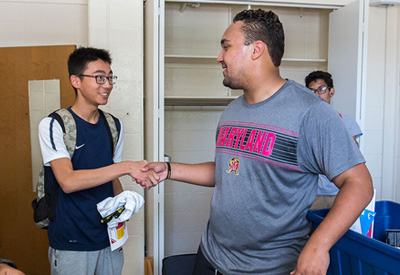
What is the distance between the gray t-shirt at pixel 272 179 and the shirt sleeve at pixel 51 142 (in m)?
0.80

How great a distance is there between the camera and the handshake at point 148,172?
192 centimetres

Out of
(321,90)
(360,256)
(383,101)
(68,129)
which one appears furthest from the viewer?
(383,101)

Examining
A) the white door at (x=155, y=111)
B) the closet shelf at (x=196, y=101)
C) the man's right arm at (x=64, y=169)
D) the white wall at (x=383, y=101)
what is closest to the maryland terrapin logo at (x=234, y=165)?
the man's right arm at (x=64, y=169)

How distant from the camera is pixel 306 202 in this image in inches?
56.9

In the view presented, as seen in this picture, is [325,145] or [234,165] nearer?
[325,145]

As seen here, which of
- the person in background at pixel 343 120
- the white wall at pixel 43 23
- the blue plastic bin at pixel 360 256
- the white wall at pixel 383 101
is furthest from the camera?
the white wall at pixel 383 101

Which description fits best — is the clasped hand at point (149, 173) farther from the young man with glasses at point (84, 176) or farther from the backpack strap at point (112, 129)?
the backpack strap at point (112, 129)

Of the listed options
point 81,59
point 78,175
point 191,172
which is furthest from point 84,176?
point 81,59

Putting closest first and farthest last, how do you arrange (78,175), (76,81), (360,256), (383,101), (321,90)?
(360,256) < (78,175) < (76,81) < (321,90) < (383,101)

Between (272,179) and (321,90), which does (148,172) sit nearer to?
(272,179)

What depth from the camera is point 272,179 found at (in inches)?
55.3

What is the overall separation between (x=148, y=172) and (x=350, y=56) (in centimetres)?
218

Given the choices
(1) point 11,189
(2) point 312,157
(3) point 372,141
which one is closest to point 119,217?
(2) point 312,157

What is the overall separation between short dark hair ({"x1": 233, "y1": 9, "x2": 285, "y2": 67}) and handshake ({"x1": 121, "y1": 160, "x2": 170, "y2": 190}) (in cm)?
75
